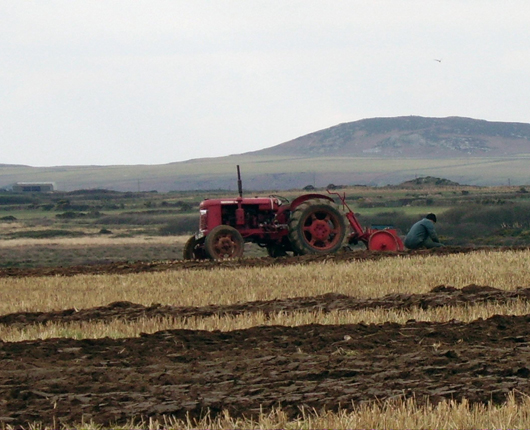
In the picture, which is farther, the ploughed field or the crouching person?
the crouching person

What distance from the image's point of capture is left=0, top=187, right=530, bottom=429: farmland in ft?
20.9

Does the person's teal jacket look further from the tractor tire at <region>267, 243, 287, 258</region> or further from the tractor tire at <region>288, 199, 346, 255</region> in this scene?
the tractor tire at <region>267, 243, 287, 258</region>

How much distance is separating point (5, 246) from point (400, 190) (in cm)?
4759

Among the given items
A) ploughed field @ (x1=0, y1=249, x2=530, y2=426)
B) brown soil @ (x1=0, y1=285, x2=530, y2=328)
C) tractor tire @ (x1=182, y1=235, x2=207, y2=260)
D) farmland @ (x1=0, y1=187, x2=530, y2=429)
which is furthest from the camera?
tractor tire @ (x1=182, y1=235, x2=207, y2=260)

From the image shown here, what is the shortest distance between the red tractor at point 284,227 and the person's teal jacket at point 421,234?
301 mm

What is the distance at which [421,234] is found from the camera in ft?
66.6

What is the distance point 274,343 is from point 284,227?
10.8 m

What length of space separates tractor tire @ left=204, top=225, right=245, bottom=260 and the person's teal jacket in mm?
3467

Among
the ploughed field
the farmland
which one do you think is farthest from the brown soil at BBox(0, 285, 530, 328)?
the ploughed field

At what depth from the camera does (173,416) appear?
246 inches

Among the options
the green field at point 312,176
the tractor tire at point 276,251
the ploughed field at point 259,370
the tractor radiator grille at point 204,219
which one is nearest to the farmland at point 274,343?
the ploughed field at point 259,370

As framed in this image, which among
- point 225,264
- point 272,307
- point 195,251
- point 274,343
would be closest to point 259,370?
point 274,343

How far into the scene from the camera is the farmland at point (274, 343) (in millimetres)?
6359

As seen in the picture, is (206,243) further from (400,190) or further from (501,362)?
(400,190)
